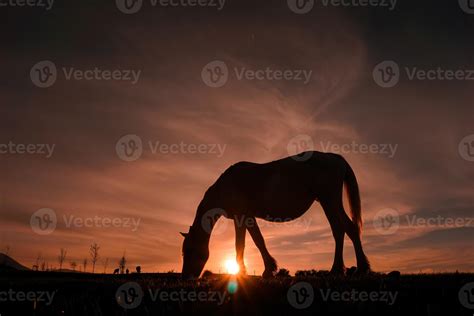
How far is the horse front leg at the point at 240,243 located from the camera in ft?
44.6

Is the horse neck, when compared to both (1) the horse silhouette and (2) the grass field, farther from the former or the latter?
(2) the grass field

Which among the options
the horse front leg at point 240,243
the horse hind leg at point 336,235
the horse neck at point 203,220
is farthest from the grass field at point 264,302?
the horse neck at point 203,220

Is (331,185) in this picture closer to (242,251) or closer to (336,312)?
(242,251)

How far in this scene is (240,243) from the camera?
45.0 feet

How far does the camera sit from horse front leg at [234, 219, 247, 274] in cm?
1358

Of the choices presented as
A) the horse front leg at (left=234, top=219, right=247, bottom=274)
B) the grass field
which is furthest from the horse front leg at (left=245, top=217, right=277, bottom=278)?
the grass field

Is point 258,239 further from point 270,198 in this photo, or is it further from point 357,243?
point 357,243

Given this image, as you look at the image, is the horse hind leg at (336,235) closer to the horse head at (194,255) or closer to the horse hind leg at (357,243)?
the horse hind leg at (357,243)

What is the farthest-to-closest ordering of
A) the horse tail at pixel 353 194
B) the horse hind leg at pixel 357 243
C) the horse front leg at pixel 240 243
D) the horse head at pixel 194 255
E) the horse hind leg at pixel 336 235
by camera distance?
the horse head at pixel 194 255
the horse tail at pixel 353 194
the horse front leg at pixel 240 243
the horse hind leg at pixel 336 235
the horse hind leg at pixel 357 243

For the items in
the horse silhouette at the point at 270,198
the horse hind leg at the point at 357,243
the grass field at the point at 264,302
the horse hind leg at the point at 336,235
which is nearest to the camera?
the grass field at the point at 264,302

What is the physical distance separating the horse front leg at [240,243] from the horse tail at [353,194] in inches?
145

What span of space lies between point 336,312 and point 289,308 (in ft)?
1.92

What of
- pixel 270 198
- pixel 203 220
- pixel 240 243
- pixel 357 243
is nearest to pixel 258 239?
pixel 240 243

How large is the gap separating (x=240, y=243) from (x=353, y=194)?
414 cm
